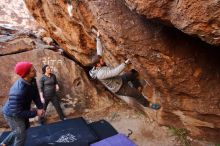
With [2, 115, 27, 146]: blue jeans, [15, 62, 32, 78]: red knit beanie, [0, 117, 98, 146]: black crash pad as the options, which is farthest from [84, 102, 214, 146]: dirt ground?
[15, 62, 32, 78]: red knit beanie

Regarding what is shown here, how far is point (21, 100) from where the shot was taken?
16.5 feet

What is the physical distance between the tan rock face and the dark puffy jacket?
1674 mm

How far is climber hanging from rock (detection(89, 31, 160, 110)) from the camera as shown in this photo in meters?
6.02

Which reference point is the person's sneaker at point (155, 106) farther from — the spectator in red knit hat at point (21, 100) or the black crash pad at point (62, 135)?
the spectator in red knit hat at point (21, 100)

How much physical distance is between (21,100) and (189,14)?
3166 mm

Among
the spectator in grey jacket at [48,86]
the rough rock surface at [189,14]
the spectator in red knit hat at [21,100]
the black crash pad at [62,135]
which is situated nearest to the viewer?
the rough rock surface at [189,14]

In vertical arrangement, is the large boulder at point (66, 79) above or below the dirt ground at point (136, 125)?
above

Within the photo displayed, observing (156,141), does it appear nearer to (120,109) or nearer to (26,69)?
(120,109)

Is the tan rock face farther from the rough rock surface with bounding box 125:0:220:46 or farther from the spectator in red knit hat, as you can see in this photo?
the spectator in red knit hat

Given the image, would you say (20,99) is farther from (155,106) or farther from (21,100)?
(155,106)

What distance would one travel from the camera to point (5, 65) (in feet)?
26.2

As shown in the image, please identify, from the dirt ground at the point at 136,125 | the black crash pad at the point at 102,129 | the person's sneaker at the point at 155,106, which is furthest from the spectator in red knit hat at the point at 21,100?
the person's sneaker at the point at 155,106

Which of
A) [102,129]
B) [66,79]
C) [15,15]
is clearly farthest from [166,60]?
[15,15]

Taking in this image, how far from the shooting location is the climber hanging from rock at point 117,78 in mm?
6023
